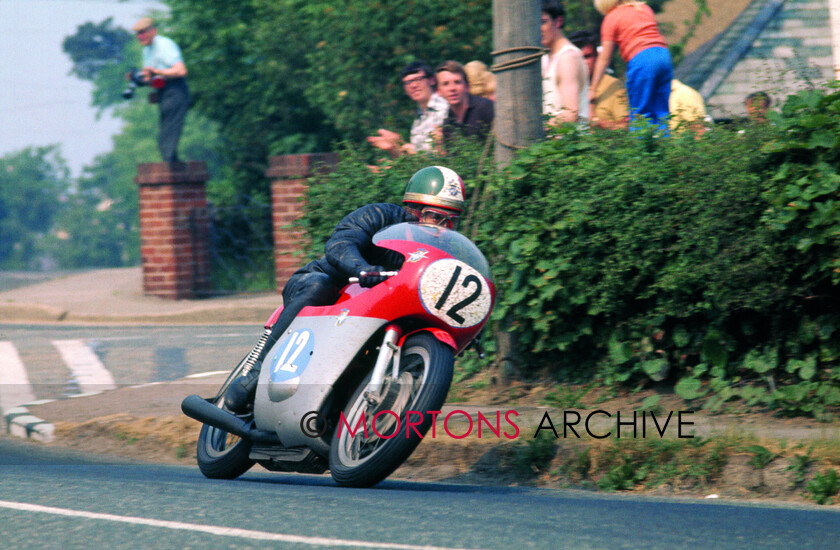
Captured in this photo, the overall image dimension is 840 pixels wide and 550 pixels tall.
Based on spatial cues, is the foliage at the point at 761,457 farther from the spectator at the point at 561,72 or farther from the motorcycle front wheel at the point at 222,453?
the spectator at the point at 561,72

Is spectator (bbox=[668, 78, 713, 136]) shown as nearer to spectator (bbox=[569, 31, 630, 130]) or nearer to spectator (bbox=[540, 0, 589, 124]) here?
spectator (bbox=[569, 31, 630, 130])

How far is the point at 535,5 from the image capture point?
7.79m

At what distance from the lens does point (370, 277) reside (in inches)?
213

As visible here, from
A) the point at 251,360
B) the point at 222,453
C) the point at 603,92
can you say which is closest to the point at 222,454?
the point at 222,453

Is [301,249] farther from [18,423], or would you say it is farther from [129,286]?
[129,286]

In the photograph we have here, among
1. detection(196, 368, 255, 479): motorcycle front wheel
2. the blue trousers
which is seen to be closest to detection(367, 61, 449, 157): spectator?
the blue trousers

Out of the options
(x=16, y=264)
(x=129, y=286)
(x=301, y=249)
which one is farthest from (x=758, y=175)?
(x=16, y=264)

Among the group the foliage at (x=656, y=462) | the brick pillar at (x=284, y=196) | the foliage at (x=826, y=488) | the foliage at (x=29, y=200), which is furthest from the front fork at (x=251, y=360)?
the foliage at (x=29, y=200)

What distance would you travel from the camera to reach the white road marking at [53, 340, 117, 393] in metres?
9.95

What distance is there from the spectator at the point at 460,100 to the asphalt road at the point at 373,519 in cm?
442

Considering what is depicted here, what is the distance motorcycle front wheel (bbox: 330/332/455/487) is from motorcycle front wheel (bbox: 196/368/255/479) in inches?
36.0

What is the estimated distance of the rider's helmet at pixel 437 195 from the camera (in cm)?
579

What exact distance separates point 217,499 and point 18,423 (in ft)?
12.9

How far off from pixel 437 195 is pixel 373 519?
6.03 ft
